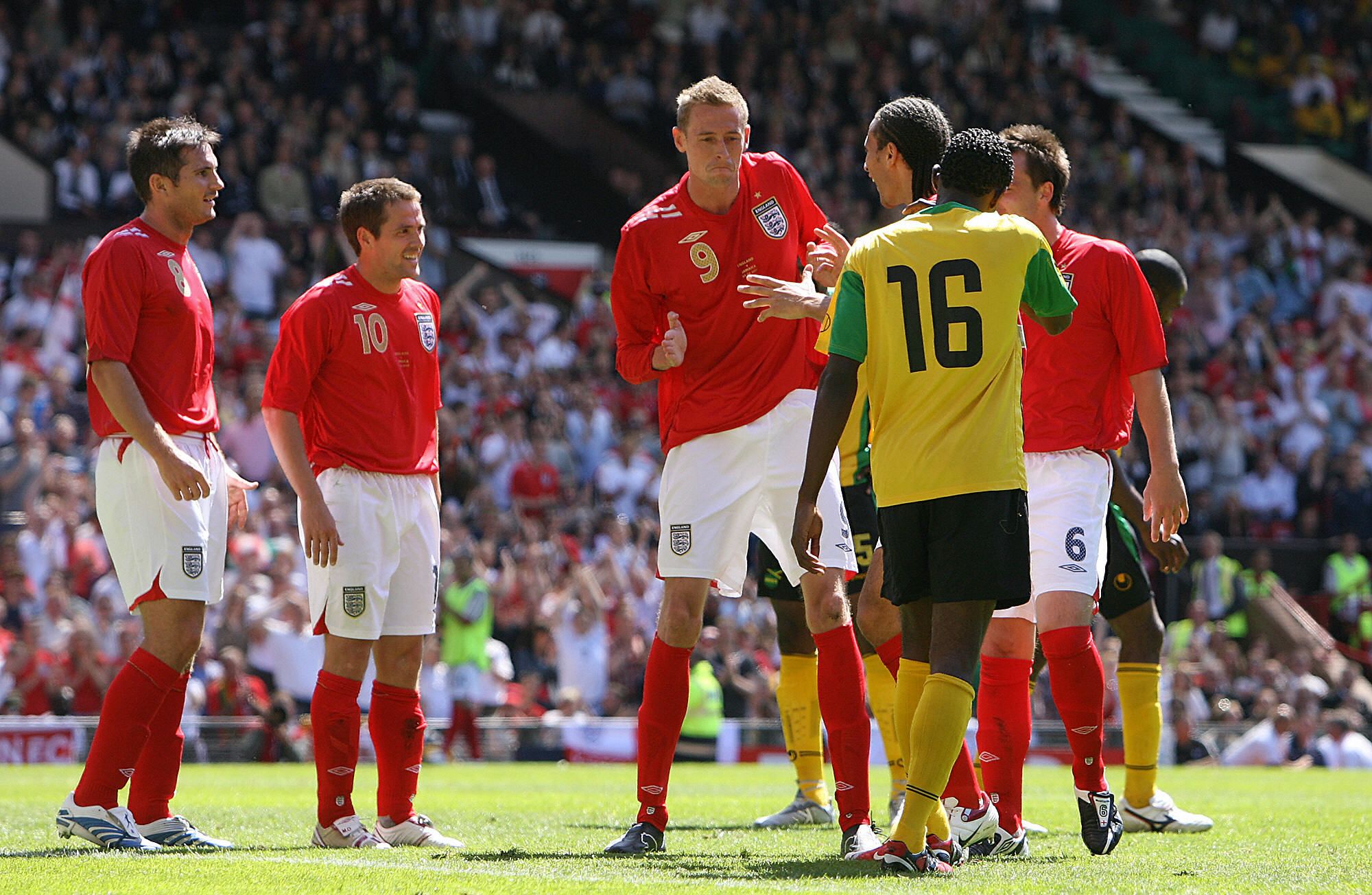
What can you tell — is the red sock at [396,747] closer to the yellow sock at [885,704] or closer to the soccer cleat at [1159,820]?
the yellow sock at [885,704]

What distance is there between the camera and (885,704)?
7.92m

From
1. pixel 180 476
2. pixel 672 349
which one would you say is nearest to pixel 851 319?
pixel 672 349

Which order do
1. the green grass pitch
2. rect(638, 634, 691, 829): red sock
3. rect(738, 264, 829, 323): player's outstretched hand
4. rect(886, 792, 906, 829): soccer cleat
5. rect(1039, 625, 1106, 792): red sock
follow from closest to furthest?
the green grass pitch < rect(738, 264, 829, 323): player's outstretched hand < rect(638, 634, 691, 829): red sock < rect(1039, 625, 1106, 792): red sock < rect(886, 792, 906, 829): soccer cleat

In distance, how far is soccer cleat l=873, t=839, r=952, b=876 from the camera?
561 centimetres

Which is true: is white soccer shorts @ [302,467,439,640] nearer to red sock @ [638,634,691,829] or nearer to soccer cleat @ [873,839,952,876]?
red sock @ [638,634,691,829]

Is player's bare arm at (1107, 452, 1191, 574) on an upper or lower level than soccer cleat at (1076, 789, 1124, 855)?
upper

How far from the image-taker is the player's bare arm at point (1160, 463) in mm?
6656

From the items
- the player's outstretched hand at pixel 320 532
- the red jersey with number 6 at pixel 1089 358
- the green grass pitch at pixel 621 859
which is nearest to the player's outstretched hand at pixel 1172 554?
the red jersey with number 6 at pixel 1089 358

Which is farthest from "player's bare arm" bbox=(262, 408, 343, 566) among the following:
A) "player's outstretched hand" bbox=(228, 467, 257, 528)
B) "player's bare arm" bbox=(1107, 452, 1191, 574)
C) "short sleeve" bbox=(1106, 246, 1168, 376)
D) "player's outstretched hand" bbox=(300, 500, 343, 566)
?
"player's bare arm" bbox=(1107, 452, 1191, 574)

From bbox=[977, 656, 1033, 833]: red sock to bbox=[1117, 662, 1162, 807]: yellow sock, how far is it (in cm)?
99

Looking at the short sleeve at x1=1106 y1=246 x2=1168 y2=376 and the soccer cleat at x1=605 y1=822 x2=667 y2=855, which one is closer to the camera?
the soccer cleat at x1=605 y1=822 x2=667 y2=855

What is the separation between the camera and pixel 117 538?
22.5 ft

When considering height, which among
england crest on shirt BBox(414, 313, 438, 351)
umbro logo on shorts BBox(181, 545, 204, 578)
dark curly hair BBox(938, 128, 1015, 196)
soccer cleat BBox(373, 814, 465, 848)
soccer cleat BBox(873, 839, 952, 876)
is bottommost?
soccer cleat BBox(373, 814, 465, 848)

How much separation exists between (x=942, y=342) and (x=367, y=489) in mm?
2608
